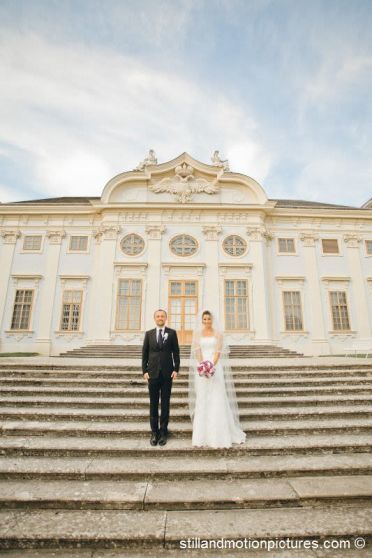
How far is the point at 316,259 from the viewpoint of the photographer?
16.0 metres

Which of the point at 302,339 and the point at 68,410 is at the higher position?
the point at 302,339

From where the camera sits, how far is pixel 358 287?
15617mm

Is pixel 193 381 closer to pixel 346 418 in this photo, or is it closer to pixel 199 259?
pixel 346 418

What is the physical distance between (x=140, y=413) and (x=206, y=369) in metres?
1.61

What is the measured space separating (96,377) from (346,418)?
16.7 ft

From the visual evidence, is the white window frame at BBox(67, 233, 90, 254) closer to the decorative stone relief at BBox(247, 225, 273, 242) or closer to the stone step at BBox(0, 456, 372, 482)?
the decorative stone relief at BBox(247, 225, 273, 242)

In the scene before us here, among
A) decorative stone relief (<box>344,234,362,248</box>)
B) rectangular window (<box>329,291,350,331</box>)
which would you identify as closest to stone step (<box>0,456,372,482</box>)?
rectangular window (<box>329,291,350,331</box>)

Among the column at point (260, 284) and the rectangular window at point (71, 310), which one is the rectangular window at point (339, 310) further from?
the rectangular window at point (71, 310)

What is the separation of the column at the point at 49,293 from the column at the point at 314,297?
1346 centimetres

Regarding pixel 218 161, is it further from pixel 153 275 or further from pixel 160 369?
pixel 160 369

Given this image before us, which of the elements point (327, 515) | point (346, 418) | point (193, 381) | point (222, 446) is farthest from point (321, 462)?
point (193, 381)

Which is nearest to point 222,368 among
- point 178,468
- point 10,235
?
point 178,468

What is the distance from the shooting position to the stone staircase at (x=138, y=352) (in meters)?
11.7

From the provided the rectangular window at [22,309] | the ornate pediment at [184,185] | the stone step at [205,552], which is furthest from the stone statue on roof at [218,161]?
the stone step at [205,552]
